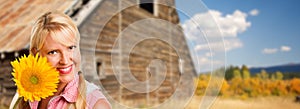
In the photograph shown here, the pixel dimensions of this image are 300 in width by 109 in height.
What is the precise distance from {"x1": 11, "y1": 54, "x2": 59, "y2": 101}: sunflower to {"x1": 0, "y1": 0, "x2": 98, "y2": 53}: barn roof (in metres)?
6.15

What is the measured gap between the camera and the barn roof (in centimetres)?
758

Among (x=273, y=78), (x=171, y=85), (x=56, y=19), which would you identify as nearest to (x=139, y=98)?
(x=171, y=85)

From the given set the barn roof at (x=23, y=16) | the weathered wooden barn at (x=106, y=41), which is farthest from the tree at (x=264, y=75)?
the barn roof at (x=23, y=16)

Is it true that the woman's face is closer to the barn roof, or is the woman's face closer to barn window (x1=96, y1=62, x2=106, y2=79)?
the barn roof

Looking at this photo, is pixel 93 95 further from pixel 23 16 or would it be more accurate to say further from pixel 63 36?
pixel 23 16

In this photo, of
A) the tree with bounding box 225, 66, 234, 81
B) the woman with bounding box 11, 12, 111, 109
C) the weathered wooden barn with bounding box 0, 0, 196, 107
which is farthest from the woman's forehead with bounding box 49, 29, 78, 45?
the tree with bounding box 225, 66, 234, 81

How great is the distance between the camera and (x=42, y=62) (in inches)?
43.3

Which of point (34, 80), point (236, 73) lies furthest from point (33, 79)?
point (236, 73)

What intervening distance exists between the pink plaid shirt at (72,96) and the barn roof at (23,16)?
6089 mm

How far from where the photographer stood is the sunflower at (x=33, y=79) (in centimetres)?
108

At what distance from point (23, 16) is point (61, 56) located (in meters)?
7.89

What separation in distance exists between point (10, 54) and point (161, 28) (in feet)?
18.6

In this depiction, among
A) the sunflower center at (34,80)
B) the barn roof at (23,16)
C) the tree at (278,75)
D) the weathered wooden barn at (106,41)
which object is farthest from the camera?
the tree at (278,75)

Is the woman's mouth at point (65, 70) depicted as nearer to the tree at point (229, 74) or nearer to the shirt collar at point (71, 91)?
the shirt collar at point (71, 91)
